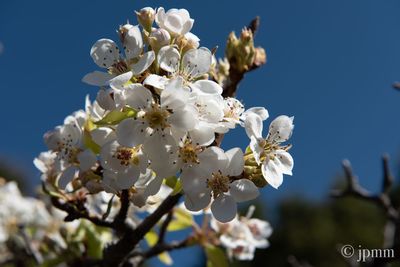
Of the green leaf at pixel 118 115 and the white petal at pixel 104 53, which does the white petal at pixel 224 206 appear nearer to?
the green leaf at pixel 118 115

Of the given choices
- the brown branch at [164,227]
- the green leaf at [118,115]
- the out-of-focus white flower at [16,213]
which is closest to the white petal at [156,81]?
the green leaf at [118,115]

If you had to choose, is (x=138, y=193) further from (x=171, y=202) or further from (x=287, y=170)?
(x=287, y=170)

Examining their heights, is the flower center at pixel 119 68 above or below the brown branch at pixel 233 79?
below

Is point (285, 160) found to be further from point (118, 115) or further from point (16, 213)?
point (16, 213)

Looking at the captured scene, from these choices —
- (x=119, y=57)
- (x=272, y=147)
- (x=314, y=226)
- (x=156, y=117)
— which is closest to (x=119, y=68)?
(x=119, y=57)

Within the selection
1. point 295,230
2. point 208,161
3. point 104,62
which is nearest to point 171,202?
point 208,161

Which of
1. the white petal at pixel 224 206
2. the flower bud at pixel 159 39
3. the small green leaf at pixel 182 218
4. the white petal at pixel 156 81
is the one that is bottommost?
the small green leaf at pixel 182 218
